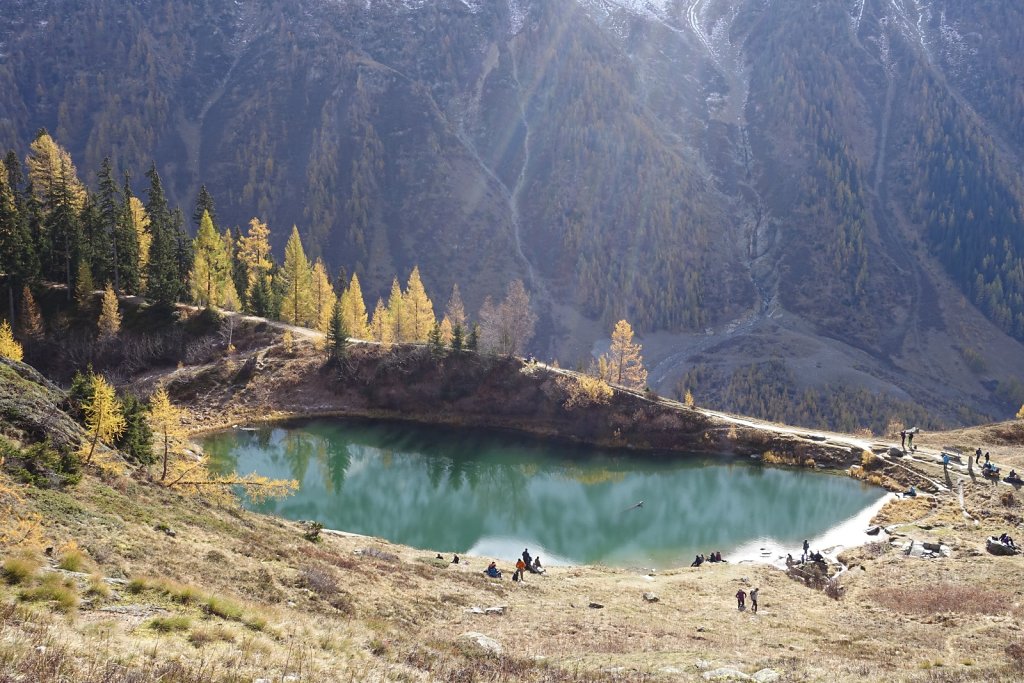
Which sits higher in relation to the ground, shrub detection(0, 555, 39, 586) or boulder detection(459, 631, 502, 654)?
shrub detection(0, 555, 39, 586)

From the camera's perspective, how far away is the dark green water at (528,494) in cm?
5691

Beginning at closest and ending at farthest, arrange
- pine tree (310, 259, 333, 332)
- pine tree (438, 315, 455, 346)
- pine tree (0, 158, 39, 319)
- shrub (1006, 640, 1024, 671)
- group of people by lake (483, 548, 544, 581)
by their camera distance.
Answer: shrub (1006, 640, 1024, 671) < group of people by lake (483, 548, 544, 581) < pine tree (0, 158, 39, 319) < pine tree (438, 315, 455, 346) < pine tree (310, 259, 333, 332)

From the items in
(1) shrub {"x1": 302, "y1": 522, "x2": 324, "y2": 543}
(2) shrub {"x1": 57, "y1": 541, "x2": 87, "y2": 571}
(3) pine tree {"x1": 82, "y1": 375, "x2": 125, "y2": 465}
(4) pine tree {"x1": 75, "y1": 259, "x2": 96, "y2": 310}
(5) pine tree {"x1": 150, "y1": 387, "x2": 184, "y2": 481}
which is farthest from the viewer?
(4) pine tree {"x1": 75, "y1": 259, "x2": 96, "y2": 310}

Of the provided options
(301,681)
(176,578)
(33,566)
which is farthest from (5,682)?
(176,578)

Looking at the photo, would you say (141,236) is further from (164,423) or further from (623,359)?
(623,359)

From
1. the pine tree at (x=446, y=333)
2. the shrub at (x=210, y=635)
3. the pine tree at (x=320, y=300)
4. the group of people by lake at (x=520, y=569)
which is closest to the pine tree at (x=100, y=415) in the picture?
the shrub at (x=210, y=635)

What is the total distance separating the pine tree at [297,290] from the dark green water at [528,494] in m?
22.2

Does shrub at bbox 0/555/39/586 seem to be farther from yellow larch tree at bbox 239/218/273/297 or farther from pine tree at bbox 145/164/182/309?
yellow larch tree at bbox 239/218/273/297

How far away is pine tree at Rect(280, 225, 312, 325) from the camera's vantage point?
9956cm

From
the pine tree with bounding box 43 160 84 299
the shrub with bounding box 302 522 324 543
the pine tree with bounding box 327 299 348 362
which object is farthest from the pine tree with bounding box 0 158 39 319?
the shrub with bounding box 302 522 324 543

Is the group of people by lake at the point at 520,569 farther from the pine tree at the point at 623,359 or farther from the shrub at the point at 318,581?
the pine tree at the point at 623,359

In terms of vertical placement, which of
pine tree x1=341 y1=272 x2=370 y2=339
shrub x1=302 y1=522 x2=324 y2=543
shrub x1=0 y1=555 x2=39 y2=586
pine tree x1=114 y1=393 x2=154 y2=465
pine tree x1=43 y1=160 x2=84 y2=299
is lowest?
shrub x1=302 y1=522 x2=324 y2=543

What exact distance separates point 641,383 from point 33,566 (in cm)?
9503

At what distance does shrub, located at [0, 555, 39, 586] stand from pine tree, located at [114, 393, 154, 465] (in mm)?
20902
